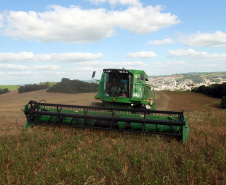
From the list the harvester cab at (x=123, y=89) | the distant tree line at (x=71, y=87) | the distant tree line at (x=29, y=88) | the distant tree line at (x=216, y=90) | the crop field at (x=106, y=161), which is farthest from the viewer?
the distant tree line at (x=29, y=88)

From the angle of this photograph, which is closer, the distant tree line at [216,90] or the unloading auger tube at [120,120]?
the unloading auger tube at [120,120]

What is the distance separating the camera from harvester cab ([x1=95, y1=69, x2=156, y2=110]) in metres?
8.51

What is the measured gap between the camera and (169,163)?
11.4 feet

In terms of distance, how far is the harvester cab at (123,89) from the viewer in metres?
8.51

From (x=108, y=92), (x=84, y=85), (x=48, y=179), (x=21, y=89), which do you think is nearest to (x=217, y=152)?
(x=48, y=179)

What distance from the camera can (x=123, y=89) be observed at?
872 cm

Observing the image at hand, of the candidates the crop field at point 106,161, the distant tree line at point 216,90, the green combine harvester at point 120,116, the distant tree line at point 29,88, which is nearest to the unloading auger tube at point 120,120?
the green combine harvester at point 120,116

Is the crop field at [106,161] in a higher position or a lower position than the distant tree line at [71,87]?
lower

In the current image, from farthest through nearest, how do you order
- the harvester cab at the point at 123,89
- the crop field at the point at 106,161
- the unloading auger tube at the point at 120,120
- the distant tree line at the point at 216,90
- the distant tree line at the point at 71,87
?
1. the distant tree line at the point at 71,87
2. the distant tree line at the point at 216,90
3. the harvester cab at the point at 123,89
4. the unloading auger tube at the point at 120,120
5. the crop field at the point at 106,161

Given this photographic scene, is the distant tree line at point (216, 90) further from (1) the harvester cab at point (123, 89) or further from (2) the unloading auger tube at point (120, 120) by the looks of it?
(2) the unloading auger tube at point (120, 120)

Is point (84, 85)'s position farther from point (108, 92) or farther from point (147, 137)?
point (147, 137)

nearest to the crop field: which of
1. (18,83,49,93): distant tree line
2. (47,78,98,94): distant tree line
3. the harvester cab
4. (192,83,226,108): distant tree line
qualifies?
the harvester cab

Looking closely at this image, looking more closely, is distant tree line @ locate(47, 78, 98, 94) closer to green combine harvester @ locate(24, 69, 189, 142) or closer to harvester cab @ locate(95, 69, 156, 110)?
harvester cab @ locate(95, 69, 156, 110)

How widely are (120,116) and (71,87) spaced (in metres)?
31.8
